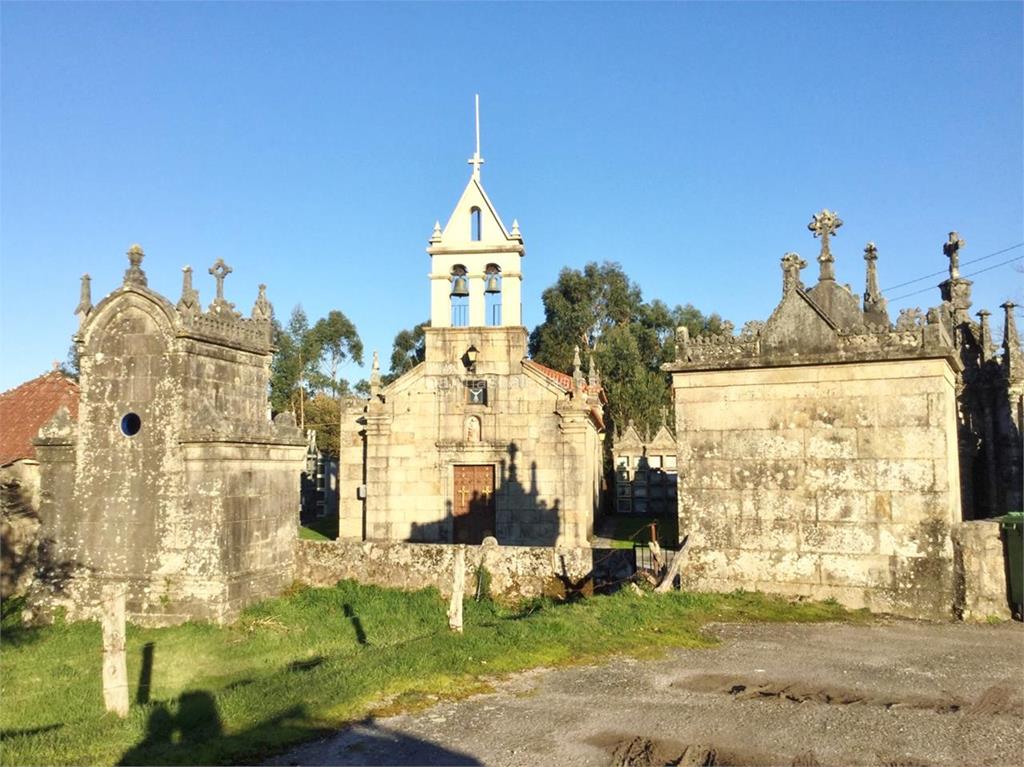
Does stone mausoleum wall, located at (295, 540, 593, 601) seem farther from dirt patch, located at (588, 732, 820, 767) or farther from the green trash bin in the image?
dirt patch, located at (588, 732, 820, 767)

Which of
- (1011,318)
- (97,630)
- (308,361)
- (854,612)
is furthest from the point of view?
(308,361)

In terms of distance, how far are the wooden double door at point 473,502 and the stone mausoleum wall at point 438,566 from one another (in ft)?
23.6

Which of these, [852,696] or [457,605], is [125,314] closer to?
[457,605]

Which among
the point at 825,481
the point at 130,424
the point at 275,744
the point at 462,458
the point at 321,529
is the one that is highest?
the point at 130,424

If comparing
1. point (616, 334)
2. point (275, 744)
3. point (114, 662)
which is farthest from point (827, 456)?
point (616, 334)

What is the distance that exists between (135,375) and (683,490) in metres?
9.85

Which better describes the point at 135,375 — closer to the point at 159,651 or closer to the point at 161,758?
the point at 159,651

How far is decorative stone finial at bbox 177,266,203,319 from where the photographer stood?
14563 mm

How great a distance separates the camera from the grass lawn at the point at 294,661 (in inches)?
295

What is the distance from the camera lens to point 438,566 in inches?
603

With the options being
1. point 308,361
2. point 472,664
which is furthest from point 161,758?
point 308,361

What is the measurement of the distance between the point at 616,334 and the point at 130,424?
127ft

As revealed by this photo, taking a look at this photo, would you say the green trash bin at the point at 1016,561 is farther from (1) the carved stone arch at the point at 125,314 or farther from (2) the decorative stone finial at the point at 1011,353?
(1) the carved stone arch at the point at 125,314

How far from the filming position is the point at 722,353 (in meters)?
12.8
